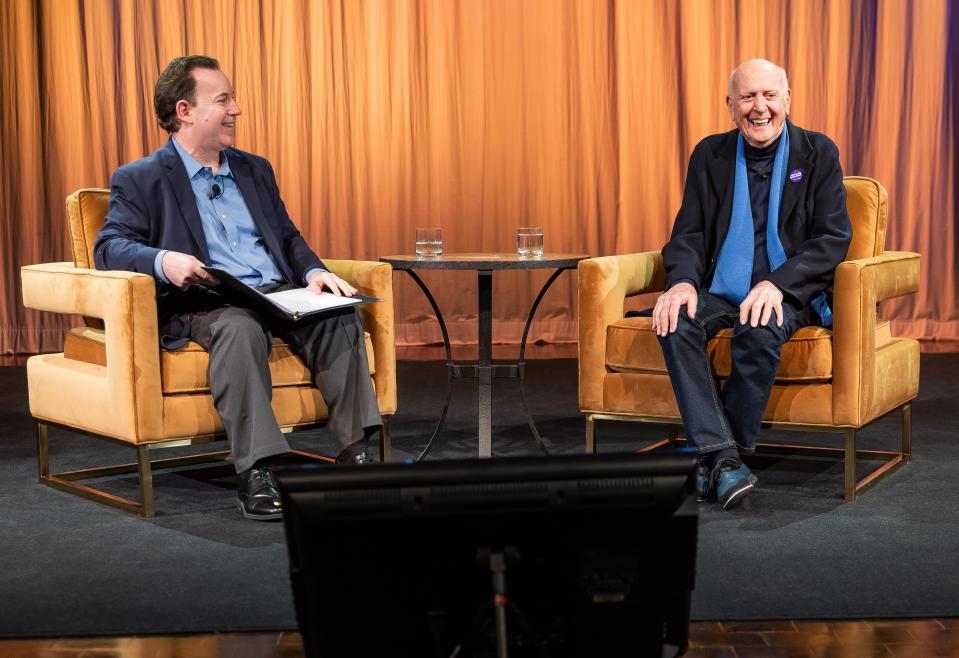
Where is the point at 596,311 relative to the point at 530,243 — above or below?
below

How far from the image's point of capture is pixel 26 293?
3326 mm

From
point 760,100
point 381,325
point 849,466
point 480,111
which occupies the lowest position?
point 849,466

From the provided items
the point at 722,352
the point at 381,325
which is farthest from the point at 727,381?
the point at 381,325

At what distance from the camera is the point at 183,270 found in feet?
9.77

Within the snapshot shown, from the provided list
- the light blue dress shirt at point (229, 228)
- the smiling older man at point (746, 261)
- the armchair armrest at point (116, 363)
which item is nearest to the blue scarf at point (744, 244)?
the smiling older man at point (746, 261)

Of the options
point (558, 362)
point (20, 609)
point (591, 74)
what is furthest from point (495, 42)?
point (20, 609)

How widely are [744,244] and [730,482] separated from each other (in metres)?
0.72

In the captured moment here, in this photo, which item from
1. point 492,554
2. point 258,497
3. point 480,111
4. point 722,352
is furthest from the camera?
point 480,111

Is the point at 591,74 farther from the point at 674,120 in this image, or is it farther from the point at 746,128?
the point at 746,128

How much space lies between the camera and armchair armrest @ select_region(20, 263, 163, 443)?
289 cm

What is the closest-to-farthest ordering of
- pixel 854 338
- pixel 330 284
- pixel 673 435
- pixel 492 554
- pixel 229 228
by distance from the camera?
pixel 492 554 → pixel 854 338 → pixel 330 284 → pixel 229 228 → pixel 673 435

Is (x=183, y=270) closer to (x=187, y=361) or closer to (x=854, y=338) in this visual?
(x=187, y=361)

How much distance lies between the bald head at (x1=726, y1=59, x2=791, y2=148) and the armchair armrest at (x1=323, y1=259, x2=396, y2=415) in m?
1.09

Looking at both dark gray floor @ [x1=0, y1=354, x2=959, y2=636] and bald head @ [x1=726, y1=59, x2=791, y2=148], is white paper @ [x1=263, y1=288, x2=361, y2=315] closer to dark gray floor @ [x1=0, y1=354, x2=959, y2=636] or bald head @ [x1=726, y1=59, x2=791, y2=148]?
dark gray floor @ [x1=0, y1=354, x2=959, y2=636]
